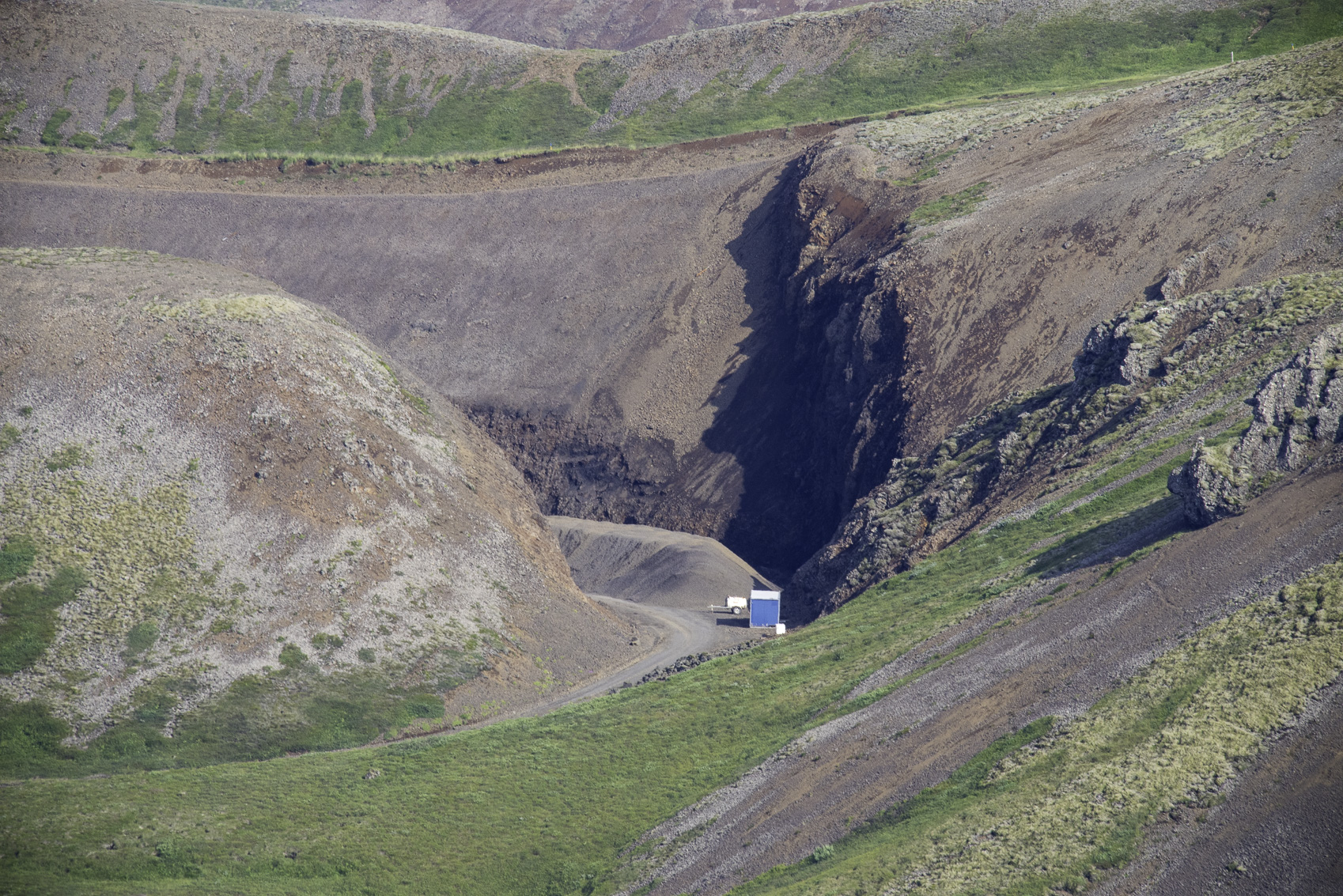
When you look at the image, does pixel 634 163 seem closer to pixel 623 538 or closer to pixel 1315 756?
pixel 623 538

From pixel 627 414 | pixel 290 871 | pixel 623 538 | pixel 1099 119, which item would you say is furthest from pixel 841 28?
pixel 290 871

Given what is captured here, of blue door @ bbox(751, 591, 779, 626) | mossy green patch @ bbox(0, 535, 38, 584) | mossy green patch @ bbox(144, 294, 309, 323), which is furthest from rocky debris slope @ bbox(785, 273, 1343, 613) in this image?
mossy green patch @ bbox(0, 535, 38, 584)

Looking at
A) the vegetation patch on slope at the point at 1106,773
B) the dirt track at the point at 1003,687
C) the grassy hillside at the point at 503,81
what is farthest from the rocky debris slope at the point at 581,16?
the vegetation patch on slope at the point at 1106,773

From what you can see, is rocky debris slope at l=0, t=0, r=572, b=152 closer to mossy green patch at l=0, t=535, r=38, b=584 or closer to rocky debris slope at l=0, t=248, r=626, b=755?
rocky debris slope at l=0, t=248, r=626, b=755

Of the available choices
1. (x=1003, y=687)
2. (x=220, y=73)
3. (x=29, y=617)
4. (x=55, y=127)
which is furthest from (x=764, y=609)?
(x=220, y=73)

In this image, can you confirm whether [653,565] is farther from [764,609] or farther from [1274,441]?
[1274,441]

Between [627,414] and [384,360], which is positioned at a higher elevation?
[384,360]
